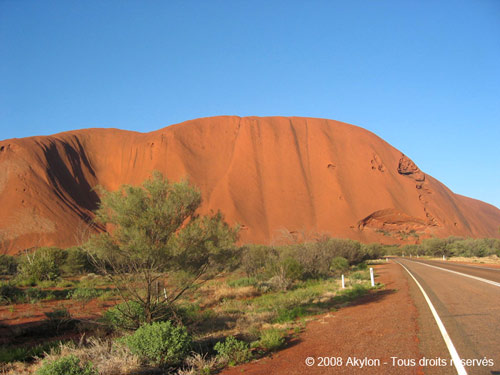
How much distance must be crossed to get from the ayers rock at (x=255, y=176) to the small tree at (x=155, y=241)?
41.2 m

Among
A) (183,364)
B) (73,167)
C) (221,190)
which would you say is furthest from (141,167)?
(183,364)

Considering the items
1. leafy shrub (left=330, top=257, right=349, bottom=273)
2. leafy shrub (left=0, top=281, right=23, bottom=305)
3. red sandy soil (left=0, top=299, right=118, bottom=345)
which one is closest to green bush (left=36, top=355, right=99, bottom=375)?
red sandy soil (left=0, top=299, right=118, bottom=345)

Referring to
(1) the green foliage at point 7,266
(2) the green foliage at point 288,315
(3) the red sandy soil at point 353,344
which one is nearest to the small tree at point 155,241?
(2) the green foliage at point 288,315

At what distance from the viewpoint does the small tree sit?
7.36 metres

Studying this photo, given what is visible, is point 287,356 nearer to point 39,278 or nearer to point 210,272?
point 210,272

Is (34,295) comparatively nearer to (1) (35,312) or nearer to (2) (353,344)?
(1) (35,312)

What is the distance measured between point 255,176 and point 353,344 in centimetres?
5511

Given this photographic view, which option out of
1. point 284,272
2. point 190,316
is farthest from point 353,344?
point 284,272

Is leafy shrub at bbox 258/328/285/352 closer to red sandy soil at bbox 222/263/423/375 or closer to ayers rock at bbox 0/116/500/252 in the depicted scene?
red sandy soil at bbox 222/263/423/375

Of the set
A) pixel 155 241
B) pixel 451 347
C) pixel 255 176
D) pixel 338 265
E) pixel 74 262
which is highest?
pixel 255 176

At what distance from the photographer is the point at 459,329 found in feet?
20.1

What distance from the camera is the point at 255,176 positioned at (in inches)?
2394

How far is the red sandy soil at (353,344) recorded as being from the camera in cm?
486

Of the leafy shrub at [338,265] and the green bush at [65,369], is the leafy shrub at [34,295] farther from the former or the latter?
the leafy shrub at [338,265]
